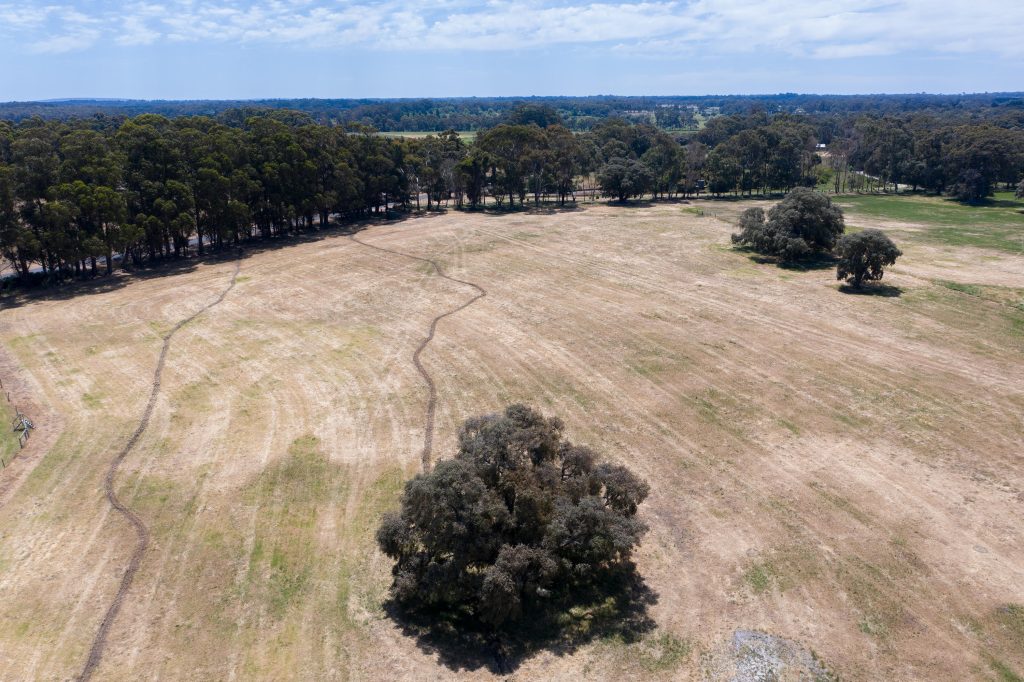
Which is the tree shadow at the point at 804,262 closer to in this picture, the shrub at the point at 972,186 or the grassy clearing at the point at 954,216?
the grassy clearing at the point at 954,216

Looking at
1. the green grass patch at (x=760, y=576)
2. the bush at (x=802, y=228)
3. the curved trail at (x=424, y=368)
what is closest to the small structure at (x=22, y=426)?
the curved trail at (x=424, y=368)

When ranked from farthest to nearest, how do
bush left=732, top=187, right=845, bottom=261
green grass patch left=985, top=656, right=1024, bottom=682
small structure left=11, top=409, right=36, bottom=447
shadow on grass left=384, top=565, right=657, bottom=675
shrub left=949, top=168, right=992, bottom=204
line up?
shrub left=949, top=168, right=992, bottom=204 → bush left=732, top=187, right=845, bottom=261 → small structure left=11, top=409, right=36, bottom=447 → shadow on grass left=384, top=565, right=657, bottom=675 → green grass patch left=985, top=656, right=1024, bottom=682

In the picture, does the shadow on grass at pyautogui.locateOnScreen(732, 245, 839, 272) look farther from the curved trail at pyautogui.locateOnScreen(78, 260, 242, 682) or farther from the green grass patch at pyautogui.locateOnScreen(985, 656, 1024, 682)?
the curved trail at pyautogui.locateOnScreen(78, 260, 242, 682)

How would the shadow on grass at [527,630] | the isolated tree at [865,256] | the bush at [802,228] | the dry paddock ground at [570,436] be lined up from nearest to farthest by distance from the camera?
1. the shadow on grass at [527,630]
2. the dry paddock ground at [570,436]
3. the isolated tree at [865,256]
4. the bush at [802,228]

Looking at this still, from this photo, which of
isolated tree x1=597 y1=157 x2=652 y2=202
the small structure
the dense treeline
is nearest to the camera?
the small structure

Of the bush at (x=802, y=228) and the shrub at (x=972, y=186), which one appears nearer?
the bush at (x=802, y=228)

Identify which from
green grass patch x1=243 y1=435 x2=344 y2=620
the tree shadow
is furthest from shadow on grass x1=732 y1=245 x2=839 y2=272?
green grass patch x1=243 y1=435 x2=344 y2=620

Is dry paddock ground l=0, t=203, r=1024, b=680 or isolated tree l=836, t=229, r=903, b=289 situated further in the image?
isolated tree l=836, t=229, r=903, b=289

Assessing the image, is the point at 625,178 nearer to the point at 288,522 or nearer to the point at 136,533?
the point at 288,522
